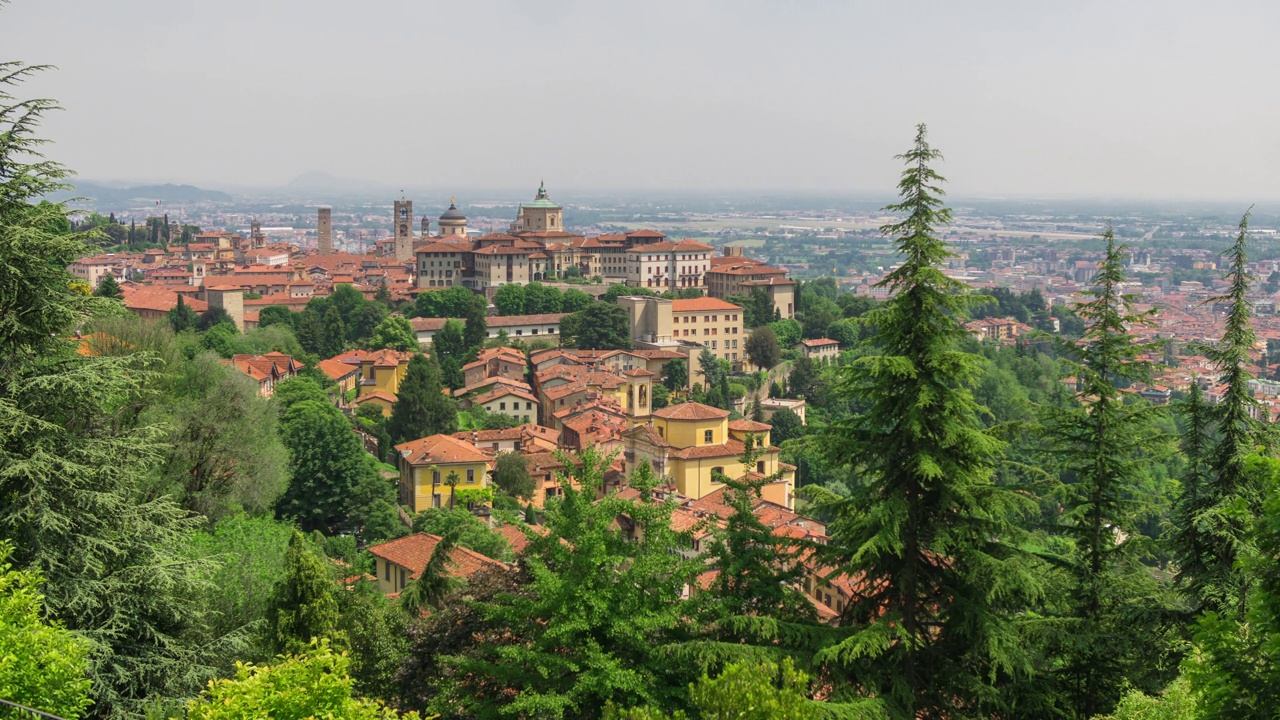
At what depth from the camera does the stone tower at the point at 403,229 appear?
350ft

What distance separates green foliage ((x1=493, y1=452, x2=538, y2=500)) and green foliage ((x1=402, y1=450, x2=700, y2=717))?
23437 millimetres

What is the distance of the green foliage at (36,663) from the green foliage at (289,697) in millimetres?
952

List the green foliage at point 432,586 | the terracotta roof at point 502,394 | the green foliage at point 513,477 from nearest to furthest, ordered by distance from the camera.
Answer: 1. the green foliage at point 432,586
2. the green foliage at point 513,477
3. the terracotta roof at point 502,394

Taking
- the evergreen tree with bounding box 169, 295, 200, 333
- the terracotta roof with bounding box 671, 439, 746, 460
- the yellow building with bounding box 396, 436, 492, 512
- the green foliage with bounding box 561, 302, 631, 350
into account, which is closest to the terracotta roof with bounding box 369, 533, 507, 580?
the yellow building with bounding box 396, 436, 492, 512

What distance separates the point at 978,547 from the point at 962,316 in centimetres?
183

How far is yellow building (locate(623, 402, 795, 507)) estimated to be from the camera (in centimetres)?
3419

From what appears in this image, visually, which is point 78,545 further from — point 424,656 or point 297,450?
point 297,450

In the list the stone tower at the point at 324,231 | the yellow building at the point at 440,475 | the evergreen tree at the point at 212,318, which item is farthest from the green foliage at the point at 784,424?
the stone tower at the point at 324,231

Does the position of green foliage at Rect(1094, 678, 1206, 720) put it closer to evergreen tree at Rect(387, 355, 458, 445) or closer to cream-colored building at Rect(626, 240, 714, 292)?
evergreen tree at Rect(387, 355, 458, 445)

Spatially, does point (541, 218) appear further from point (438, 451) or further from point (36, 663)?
point (36, 663)

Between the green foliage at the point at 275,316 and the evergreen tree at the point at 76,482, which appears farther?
the green foliage at the point at 275,316

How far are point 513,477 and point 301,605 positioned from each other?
2177cm

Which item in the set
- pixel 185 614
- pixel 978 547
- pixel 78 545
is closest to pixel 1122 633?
pixel 978 547

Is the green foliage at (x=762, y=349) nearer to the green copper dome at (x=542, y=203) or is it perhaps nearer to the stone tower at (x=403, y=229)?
the green copper dome at (x=542, y=203)
